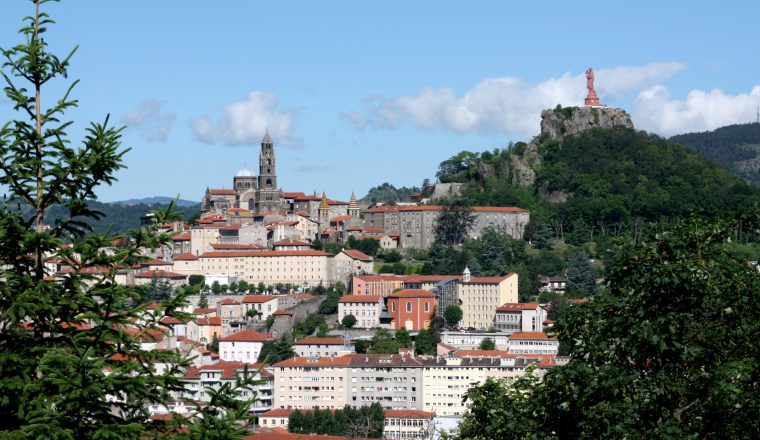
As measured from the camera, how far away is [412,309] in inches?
3265

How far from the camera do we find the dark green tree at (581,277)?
88.4 metres

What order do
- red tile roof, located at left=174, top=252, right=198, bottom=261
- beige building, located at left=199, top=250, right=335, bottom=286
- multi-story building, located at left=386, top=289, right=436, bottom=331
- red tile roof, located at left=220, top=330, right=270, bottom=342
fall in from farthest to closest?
red tile roof, located at left=174, top=252, right=198, bottom=261, beige building, located at left=199, top=250, right=335, bottom=286, multi-story building, located at left=386, top=289, right=436, bottom=331, red tile roof, located at left=220, top=330, right=270, bottom=342

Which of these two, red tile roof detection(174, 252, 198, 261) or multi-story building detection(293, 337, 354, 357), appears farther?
red tile roof detection(174, 252, 198, 261)

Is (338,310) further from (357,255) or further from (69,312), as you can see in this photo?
(69,312)

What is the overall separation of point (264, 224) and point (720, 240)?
8917cm

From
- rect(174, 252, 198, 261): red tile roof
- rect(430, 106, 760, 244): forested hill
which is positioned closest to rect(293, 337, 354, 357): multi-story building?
rect(174, 252, 198, 261): red tile roof

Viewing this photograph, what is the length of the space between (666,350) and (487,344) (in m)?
66.8

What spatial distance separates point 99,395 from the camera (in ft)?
30.4

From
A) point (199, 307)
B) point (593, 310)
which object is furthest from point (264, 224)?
point (593, 310)

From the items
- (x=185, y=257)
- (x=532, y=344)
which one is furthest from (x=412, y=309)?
(x=185, y=257)

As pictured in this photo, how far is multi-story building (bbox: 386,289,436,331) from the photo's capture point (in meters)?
82.8

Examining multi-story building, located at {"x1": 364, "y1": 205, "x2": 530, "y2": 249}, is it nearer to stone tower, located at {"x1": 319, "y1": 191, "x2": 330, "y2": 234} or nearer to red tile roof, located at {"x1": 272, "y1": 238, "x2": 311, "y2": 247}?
stone tower, located at {"x1": 319, "y1": 191, "x2": 330, "y2": 234}

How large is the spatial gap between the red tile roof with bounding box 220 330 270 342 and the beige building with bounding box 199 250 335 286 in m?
11.7

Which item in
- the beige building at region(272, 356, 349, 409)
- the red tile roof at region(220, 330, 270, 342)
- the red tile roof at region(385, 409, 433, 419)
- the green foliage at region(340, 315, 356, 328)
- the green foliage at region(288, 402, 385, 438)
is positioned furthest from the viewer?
the green foliage at region(340, 315, 356, 328)
